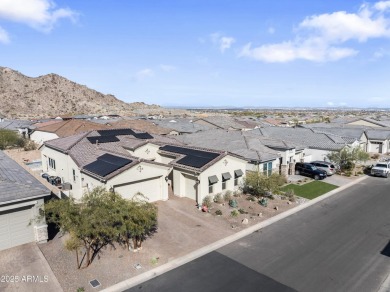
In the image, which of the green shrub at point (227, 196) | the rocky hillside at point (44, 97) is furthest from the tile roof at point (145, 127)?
the rocky hillside at point (44, 97)

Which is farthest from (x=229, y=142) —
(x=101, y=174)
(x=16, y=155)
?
(x=16, y=155)

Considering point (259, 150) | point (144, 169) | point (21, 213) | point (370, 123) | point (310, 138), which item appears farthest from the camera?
point (370, 123)

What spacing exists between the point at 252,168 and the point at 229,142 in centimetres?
783

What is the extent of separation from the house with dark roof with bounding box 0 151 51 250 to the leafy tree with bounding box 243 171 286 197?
56.7 feet

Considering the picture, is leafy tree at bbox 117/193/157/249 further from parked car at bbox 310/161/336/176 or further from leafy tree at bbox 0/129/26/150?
leafy tree at bbox 0/129/26/150

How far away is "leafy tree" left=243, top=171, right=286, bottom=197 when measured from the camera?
85.8 ft

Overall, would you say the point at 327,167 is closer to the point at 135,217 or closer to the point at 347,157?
the point at 347,157

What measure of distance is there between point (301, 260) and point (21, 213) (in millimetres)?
16826

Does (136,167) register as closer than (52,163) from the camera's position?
Yes

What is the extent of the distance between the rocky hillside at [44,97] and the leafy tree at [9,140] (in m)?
87.9

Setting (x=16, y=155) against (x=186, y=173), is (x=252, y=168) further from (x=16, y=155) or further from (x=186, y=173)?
(x=16, y=155)

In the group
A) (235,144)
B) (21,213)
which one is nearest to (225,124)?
(235,144)

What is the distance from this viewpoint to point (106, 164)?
79.2 ft

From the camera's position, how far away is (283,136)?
49.4 m
